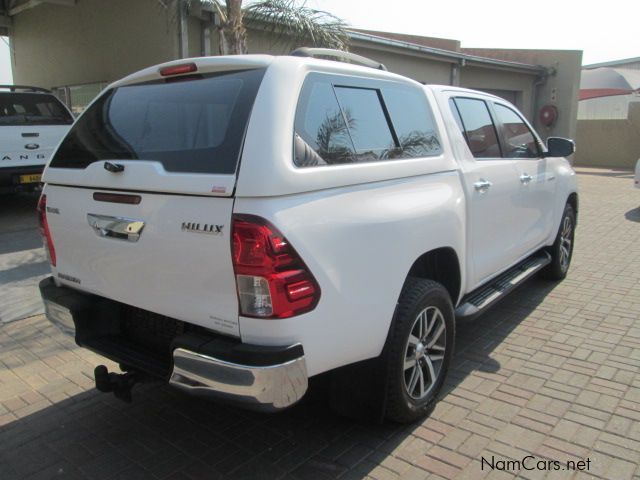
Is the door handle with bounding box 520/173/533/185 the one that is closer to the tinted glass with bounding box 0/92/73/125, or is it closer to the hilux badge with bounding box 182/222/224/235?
the hilux badge with bounding box 182/222/224/235

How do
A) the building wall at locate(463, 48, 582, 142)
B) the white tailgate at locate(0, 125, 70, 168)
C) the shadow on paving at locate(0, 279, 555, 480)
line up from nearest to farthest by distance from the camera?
the shadow on paving at locate(0, 279, 555, 480) → the white tailgate at locate(0, 125, 70, 168) → the building wall at locate(463, 48, 582, 142)

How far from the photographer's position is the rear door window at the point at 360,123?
2535 millimetres

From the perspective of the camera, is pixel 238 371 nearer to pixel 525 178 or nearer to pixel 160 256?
pixel 160 256

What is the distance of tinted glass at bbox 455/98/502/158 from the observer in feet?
12.9

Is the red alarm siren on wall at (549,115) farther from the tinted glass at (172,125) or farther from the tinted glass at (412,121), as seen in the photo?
the tinted glass at (172,125)

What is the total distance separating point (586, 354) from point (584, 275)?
2.30 metres

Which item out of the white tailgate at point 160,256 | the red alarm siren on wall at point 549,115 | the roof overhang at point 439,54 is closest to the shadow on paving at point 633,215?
the roof overhang at point 439,54

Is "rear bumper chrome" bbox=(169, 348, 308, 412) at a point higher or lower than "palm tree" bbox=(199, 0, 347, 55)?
lower

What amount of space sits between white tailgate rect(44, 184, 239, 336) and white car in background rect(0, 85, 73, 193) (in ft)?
18.0

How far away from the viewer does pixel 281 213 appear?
2236 mm

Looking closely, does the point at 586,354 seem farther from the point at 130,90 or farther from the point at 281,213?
the point at 130,90

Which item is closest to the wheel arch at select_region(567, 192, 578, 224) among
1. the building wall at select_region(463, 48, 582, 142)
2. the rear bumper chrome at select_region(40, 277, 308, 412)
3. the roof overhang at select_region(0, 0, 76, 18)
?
the rear bumper chrome at select_region(40, 277, 308, 412)

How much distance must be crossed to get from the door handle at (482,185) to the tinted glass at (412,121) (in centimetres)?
41

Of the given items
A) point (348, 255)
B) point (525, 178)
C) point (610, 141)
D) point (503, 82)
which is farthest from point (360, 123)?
point (610, 141)
